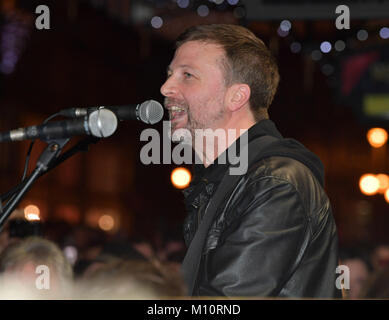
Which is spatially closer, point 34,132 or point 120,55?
point 34,132

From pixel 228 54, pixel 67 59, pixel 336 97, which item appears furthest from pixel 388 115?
pixel 67 59

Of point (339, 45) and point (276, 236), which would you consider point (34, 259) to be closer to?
point (276, 236)

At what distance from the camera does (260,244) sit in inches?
72.5

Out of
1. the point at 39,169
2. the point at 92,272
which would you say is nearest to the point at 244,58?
the point at 39,169

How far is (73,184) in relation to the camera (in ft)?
69.2

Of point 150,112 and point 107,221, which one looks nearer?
point 150,112

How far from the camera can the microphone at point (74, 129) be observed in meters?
1.77

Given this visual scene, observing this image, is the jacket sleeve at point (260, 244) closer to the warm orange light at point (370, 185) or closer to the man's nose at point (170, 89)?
the man's nose at point (170, 89)

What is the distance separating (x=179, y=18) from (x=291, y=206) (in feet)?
36.4

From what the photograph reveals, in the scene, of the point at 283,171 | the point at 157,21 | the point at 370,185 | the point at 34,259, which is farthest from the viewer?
the point at 370,185

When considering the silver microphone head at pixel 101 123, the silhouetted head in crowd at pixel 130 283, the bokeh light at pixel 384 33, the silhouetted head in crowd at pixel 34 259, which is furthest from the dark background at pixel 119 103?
the silhouetted head in crowd at pixel 130 283

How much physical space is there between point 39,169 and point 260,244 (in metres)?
0.69

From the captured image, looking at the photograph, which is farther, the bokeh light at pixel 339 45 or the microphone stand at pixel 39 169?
the bokeh light at pixel 339 45
